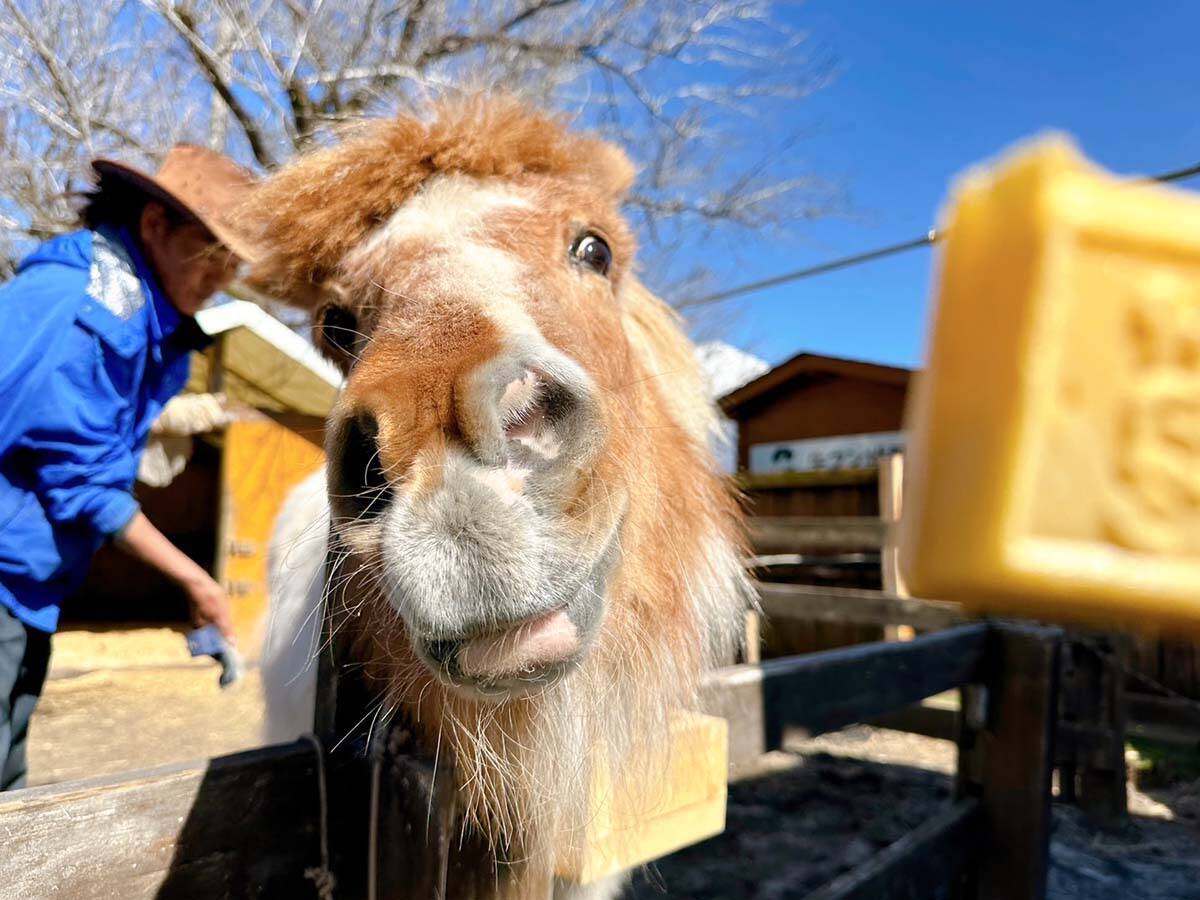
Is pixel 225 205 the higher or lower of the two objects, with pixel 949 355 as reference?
higher

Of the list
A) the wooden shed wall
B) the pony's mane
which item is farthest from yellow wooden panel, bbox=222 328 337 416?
the pony's mane

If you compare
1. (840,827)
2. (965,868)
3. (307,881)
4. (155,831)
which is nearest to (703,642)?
(307,881)

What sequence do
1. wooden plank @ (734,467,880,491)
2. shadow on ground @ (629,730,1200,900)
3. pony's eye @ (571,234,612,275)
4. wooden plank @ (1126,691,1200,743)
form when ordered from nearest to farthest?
pony's eye @ (571,234,612,275) < shadow on ground @ (629,730,1200,900) < wooden plank @ (1126,691,1200,743) < wooden plank @ (734,467,880,491)

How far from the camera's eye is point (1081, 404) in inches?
17.6

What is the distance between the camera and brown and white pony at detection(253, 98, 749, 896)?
947 millimetres

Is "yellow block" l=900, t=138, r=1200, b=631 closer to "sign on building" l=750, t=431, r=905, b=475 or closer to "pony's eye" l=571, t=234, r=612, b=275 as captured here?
"pony's eye" l=571, t=234, r=612, b=275

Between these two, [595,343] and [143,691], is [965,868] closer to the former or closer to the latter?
[595,343]

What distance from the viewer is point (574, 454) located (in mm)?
1012

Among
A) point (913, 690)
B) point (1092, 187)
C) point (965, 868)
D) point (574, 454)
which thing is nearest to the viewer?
point (1092, 187)

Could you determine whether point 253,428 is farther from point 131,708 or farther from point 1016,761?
point 1016,761

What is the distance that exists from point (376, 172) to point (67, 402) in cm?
99

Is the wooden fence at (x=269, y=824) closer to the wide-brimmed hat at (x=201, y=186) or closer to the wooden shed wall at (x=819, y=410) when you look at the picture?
the wide-brimmed hat at (x=201, y=186)

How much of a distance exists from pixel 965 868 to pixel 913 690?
0.81m

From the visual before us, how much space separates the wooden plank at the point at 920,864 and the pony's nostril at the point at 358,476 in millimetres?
1667
